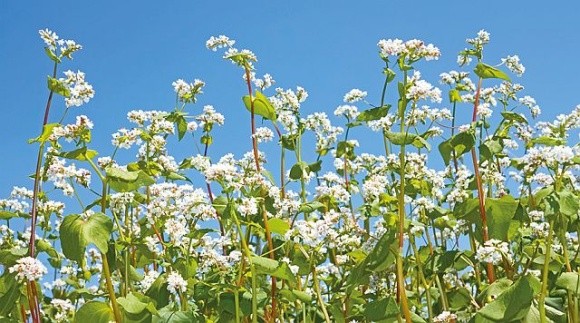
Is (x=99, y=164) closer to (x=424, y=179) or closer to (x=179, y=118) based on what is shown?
(x=179, y=118)

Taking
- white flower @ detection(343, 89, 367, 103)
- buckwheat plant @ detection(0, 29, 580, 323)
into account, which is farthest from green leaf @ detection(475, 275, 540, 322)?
white flower @ detection(343, 89, 367, 103)

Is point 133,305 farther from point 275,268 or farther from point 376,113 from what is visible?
point 376,113

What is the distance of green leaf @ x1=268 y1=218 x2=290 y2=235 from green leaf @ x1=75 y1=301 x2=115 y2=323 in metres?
0.94

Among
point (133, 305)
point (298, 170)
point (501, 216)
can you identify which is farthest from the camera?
point (298, 170)

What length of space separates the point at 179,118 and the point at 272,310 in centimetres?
163

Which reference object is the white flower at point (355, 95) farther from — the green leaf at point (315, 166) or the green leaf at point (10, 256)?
the green leaf at point (10, 256)

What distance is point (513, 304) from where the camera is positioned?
353 cm

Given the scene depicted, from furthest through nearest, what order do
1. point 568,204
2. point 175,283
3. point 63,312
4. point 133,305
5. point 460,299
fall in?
point 63,312, point 460,299, point 175,283, point 133,305, point 568,204

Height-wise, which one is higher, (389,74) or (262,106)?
(262,106)

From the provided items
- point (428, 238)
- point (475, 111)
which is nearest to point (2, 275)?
point (428, 238)

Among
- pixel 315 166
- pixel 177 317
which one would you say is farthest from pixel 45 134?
pixel 315 166

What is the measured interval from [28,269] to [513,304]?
234cm

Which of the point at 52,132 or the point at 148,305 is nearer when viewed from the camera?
the point at 148,305

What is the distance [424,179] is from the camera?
5.06 metres
